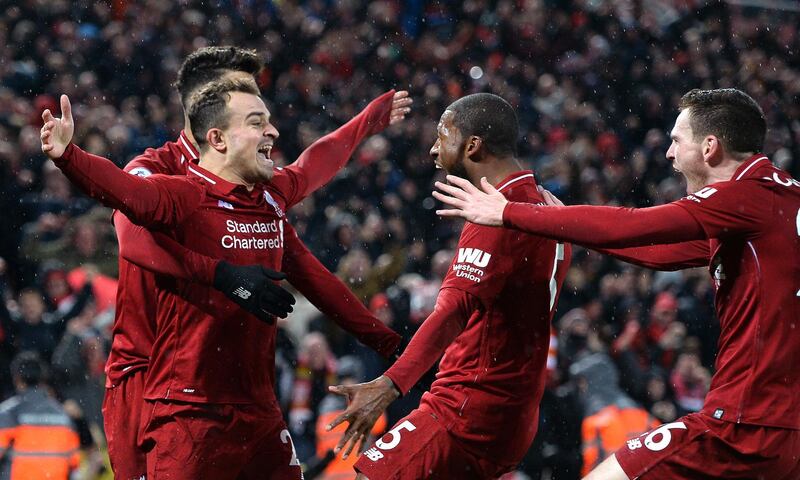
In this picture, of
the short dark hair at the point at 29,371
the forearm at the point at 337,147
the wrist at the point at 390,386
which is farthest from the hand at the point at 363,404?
the short dark hair at the point at 29,371

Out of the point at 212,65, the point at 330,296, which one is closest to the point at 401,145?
the point at 212,65

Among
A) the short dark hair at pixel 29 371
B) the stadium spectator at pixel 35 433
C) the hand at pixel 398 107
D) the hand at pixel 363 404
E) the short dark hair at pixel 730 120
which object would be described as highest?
the short dark hair at pixel 730 120

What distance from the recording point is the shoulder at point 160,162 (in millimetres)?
5145

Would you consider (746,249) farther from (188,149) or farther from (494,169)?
(188,149)

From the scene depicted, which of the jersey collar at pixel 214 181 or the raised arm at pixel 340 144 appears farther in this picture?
the raised arm at pixel 340 144

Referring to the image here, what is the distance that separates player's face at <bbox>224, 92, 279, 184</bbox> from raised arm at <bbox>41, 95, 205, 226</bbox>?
25 centimetres

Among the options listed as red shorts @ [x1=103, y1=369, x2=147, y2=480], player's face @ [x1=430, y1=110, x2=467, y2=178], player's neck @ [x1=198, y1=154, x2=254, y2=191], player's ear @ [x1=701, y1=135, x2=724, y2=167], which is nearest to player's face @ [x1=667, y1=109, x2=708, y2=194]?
player's ear @ [x1=701, y1=135, x2=724, y2=167]

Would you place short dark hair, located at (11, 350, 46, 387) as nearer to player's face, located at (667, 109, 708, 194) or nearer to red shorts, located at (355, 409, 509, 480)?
red shorts, located at (355, 409, 509, 480)

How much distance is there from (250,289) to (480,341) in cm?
107

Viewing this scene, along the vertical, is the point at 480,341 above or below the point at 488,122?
below

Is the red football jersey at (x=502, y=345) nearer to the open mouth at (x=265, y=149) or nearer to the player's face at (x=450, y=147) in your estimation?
the player's face at (x=450, y=147)

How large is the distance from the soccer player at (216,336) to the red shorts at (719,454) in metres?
1.41

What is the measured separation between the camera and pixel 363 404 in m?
4.57

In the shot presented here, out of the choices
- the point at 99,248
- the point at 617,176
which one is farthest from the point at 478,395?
the point at 617,176
